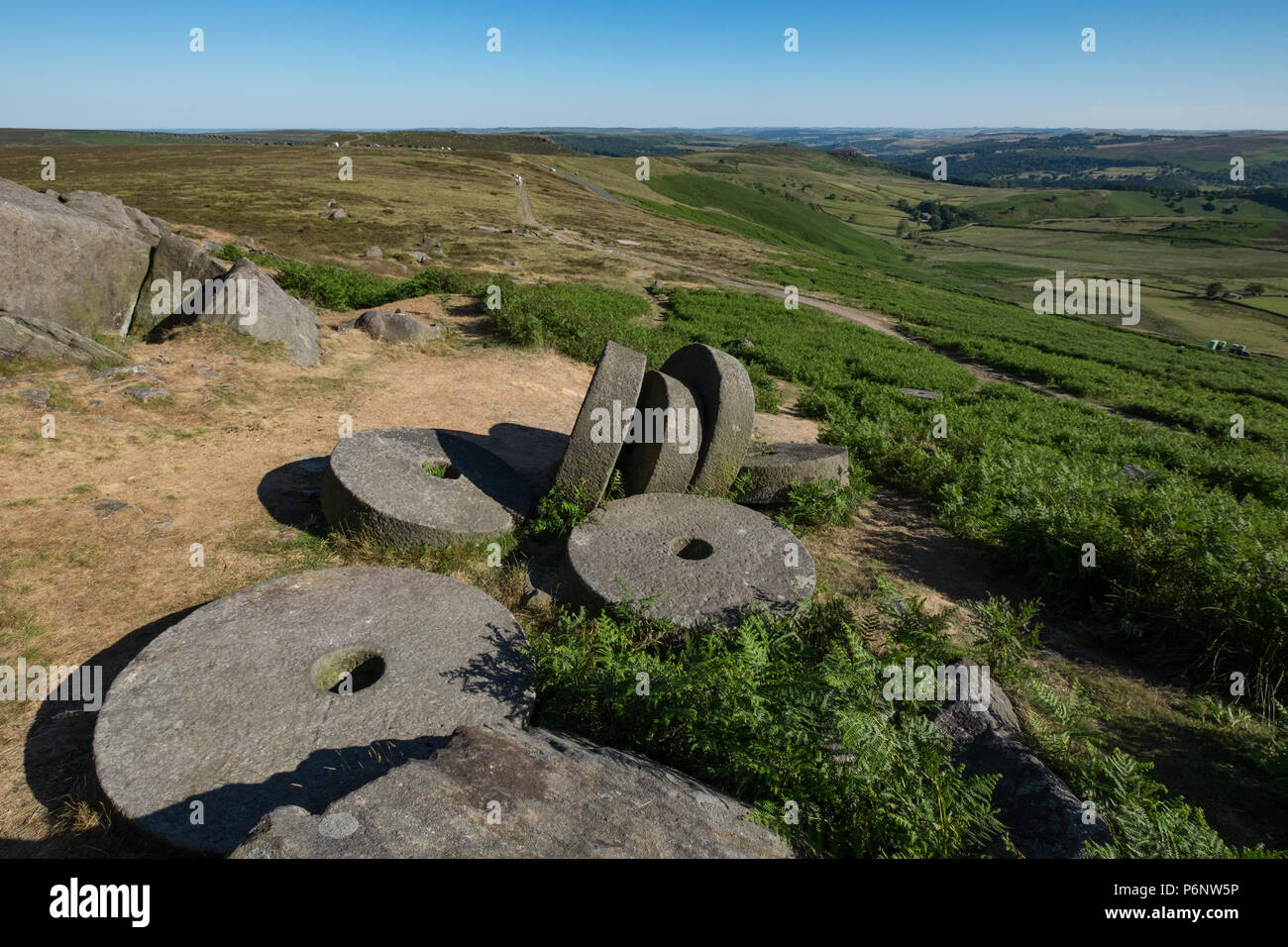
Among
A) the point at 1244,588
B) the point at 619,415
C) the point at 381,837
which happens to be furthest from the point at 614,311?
the point at 381,837

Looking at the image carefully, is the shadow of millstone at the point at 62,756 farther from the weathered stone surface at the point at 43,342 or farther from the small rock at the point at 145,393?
the weathered stone surface at the point at 43,342

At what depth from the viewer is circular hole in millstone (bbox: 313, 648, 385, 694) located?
494 centimetres

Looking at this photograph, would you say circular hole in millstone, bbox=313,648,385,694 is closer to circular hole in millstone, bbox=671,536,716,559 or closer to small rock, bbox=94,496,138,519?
circular hole in millstone, bbox=671,536,716,559

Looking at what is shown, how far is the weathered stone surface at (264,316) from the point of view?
12.7 m

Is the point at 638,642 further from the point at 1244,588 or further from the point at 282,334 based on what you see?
the point at 282,334

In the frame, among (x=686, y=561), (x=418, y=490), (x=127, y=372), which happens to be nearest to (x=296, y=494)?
(x=418, y=490)

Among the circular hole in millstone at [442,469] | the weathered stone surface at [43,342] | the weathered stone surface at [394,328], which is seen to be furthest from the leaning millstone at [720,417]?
the weathered stone surface at [43,342]

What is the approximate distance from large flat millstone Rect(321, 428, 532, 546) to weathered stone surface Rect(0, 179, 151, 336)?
7766 mm

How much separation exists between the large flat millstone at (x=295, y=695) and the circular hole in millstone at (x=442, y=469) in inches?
97.5

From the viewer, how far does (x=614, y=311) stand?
2139cm

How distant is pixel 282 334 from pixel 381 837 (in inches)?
493

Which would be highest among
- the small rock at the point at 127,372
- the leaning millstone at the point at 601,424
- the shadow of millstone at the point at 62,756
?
the small rock at the point at 127,372

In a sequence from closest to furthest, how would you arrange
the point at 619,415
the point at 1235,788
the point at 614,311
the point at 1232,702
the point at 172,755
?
the point at 172,755
the point at 1235,788
the point at 1232,702
the point at 619,415
the point at 614,311

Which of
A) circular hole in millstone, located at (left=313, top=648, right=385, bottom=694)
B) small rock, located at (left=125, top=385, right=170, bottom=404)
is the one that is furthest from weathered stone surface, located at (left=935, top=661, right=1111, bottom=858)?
small rock, located at (left=125, top=385, right=170, bottom=404)
